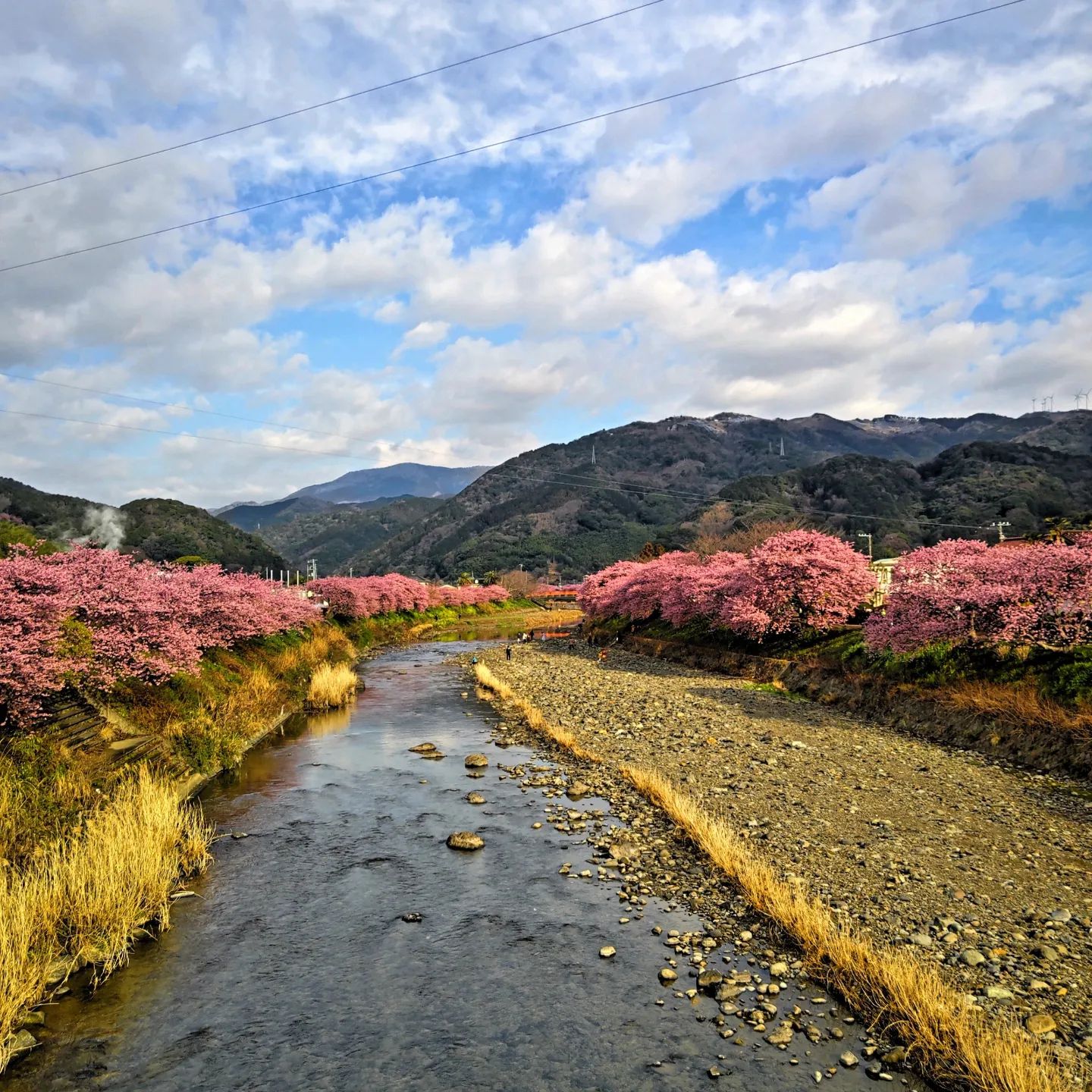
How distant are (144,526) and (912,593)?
160568 millimetres

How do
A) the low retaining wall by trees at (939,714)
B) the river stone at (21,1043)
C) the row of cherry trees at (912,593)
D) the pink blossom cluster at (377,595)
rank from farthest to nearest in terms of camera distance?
the pink blossom cluster at (377,595) → the row of cherry trees at (912,593) → the low retaining wall by trees at (939,714) → the river stone at (21,1043)

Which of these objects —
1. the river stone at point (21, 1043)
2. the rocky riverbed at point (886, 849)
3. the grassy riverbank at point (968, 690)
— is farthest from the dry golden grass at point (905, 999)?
the grassy riverbank at point (968, 690)

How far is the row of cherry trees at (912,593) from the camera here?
24500 mm

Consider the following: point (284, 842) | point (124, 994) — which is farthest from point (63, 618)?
point (124, 994)

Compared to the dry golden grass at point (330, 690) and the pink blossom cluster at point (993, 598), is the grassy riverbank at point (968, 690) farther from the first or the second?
the dry golden grass at point (330, 690)

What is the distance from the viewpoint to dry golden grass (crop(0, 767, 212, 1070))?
10391mm

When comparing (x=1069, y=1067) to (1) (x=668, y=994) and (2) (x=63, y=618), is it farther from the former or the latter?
(2) (x=63, y=618)

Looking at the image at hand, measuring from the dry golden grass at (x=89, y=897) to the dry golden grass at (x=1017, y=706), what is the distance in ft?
78.3

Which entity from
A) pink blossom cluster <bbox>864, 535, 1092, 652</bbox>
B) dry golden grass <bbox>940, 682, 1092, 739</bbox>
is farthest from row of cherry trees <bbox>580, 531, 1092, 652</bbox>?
dry golden grass <bbox>940, 682, 1092, 739</bbox>

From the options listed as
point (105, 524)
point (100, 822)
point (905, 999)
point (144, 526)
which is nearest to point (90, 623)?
point (100, 822)

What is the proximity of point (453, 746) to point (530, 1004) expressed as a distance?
A: 17.7m

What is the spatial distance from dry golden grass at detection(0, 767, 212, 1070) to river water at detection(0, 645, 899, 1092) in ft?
1.83

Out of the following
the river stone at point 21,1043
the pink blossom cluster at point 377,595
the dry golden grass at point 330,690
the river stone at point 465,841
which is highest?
the pink blossom cluster at point 377,595

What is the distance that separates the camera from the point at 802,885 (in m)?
13.5
